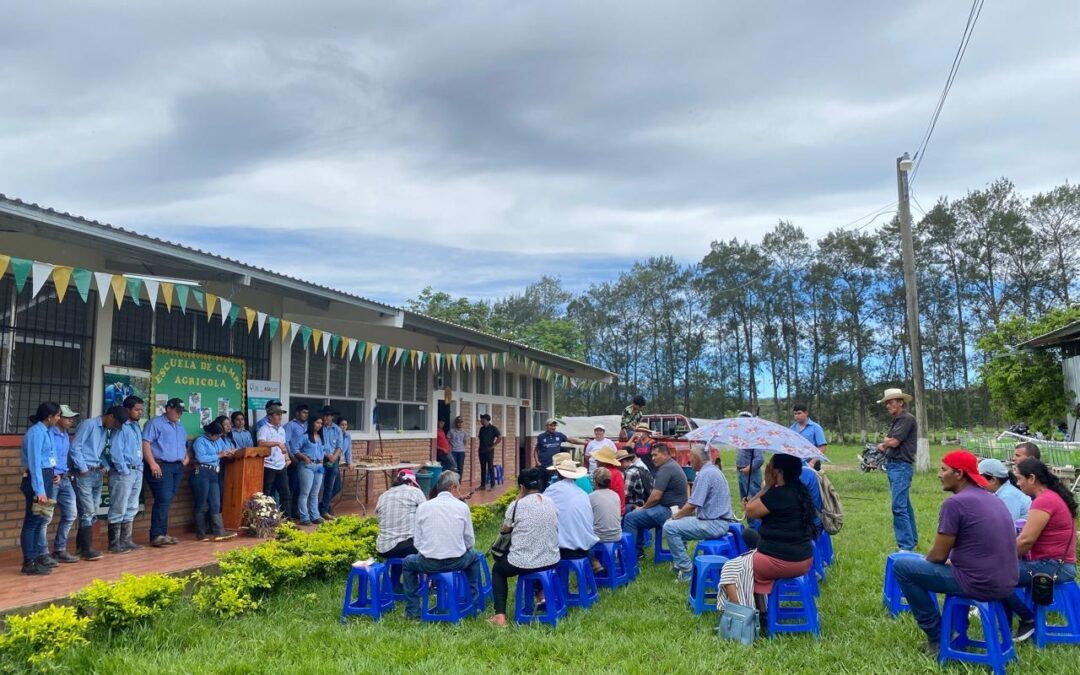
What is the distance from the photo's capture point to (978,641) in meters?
4.66

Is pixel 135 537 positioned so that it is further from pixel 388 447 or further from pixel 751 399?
pixel 751 399

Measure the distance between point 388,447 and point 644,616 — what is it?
291 inches

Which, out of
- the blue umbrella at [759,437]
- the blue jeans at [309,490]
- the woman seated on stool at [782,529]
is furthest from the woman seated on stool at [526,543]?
the blue jeans at [309,490]

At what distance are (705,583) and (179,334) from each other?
6.51m

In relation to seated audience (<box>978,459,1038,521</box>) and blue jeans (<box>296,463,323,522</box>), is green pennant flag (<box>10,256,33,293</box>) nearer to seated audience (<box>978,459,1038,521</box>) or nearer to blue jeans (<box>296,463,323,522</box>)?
blue jeans (<box>296,463,323,522</box>)

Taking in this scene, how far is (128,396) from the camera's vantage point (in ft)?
24.9

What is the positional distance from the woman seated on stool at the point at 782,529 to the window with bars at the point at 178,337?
664 cm

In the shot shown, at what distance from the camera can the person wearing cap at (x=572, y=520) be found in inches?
242

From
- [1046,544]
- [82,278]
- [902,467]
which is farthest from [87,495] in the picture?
[902,467]

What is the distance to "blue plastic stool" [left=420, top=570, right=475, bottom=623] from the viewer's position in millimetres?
5605

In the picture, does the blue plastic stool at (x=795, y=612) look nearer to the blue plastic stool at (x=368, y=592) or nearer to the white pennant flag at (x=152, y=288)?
the blue plastic stool at (x=368, y=592)

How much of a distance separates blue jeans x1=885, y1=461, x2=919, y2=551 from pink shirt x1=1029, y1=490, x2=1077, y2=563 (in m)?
2.52

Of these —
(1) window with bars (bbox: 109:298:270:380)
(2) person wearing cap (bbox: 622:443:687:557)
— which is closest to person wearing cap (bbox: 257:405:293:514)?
(1) window with bars (bbox: 109:298:270:380)

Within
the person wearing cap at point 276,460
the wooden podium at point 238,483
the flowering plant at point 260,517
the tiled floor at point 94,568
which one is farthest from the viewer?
the person wearing cap at point 276,460
